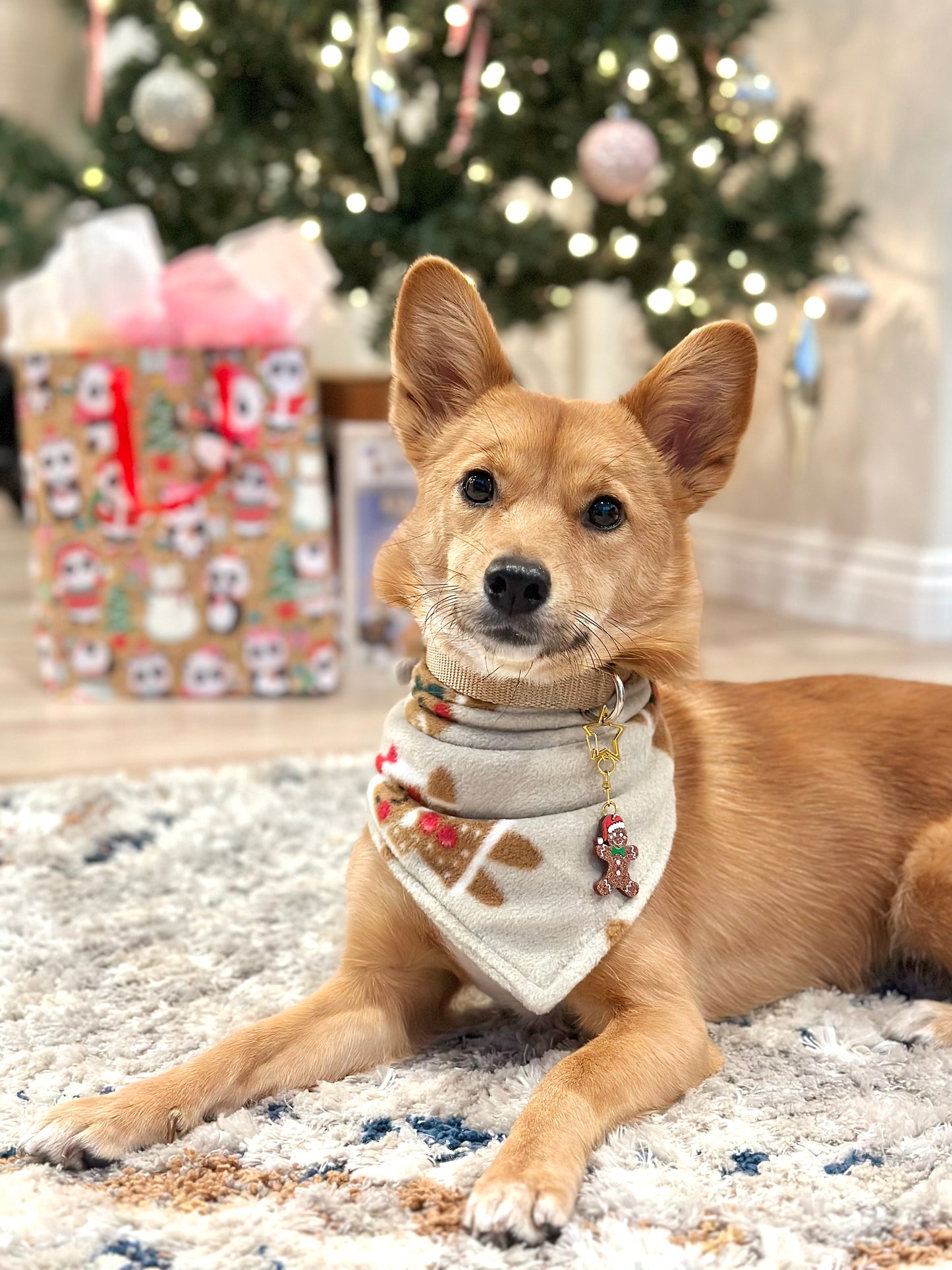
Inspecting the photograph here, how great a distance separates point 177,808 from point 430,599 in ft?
3.30

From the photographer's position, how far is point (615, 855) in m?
1.36

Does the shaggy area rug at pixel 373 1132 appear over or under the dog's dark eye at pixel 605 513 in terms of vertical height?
under

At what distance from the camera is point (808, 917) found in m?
1.56

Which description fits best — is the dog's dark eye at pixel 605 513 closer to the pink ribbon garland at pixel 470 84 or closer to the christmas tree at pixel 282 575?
the christmas tree at pixel 282 575

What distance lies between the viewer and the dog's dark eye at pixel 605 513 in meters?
1.41

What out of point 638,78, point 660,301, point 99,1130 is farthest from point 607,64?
point 99,1130

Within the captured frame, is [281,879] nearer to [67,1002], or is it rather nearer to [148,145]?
[67,1002]

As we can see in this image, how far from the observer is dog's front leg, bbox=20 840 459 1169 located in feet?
3.99

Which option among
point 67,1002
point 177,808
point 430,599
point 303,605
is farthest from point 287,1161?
point 303,605

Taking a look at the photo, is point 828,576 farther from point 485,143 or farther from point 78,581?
point 78,581

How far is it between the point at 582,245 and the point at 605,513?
2.38m

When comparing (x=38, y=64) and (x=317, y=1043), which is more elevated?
(x=38, y=64)

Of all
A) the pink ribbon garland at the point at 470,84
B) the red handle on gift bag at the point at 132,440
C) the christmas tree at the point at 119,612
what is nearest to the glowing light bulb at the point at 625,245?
the pink ribbon garland at the point at 470,84

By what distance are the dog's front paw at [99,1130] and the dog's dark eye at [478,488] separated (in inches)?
26.4
